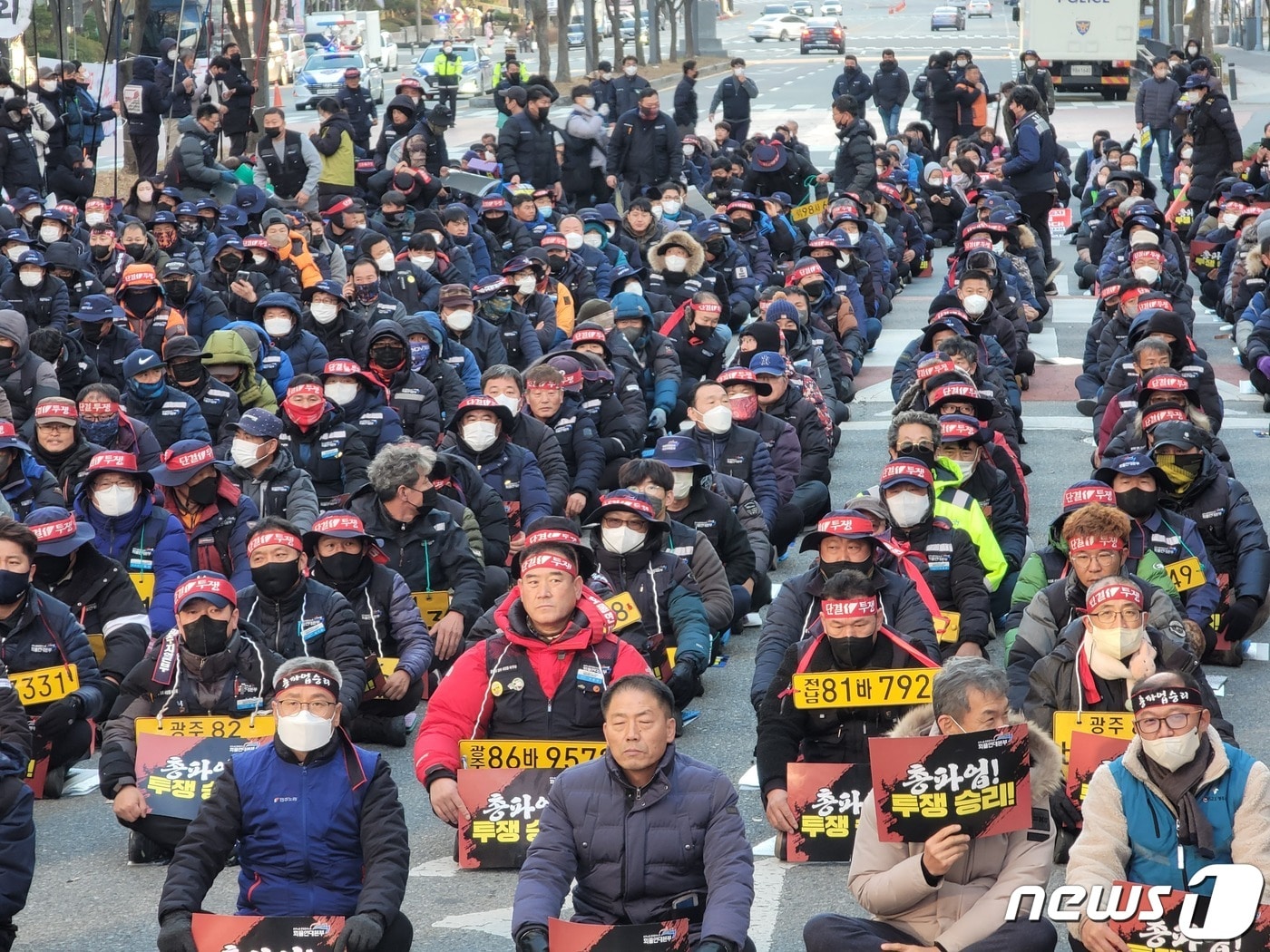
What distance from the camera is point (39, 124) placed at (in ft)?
94.2

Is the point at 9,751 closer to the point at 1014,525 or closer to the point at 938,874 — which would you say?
the point at 938,874

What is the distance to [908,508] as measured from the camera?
11.1 m

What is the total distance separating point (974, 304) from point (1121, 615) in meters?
9.61

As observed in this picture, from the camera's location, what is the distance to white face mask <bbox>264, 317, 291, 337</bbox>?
1777 centimetres

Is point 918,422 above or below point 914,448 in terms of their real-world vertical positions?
above

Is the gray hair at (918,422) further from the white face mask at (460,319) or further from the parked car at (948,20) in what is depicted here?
the parked car at (948,20)

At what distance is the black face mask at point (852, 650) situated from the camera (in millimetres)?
8914

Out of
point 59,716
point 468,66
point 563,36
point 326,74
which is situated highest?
point 563,36

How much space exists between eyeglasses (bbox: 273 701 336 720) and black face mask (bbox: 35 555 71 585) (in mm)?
4120

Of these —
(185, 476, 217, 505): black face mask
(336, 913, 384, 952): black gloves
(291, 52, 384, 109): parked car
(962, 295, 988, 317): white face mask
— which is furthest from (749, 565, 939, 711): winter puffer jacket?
(291, 52, 384, 109): parked car

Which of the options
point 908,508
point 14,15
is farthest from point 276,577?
point 14,15

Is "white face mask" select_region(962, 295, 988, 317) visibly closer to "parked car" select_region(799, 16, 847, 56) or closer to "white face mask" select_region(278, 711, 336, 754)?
"white face mask" select_region(278, 711, 336, 754)

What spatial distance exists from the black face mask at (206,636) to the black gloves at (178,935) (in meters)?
2.56

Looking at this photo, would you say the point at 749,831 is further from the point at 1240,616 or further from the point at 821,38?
the point at 821,38
